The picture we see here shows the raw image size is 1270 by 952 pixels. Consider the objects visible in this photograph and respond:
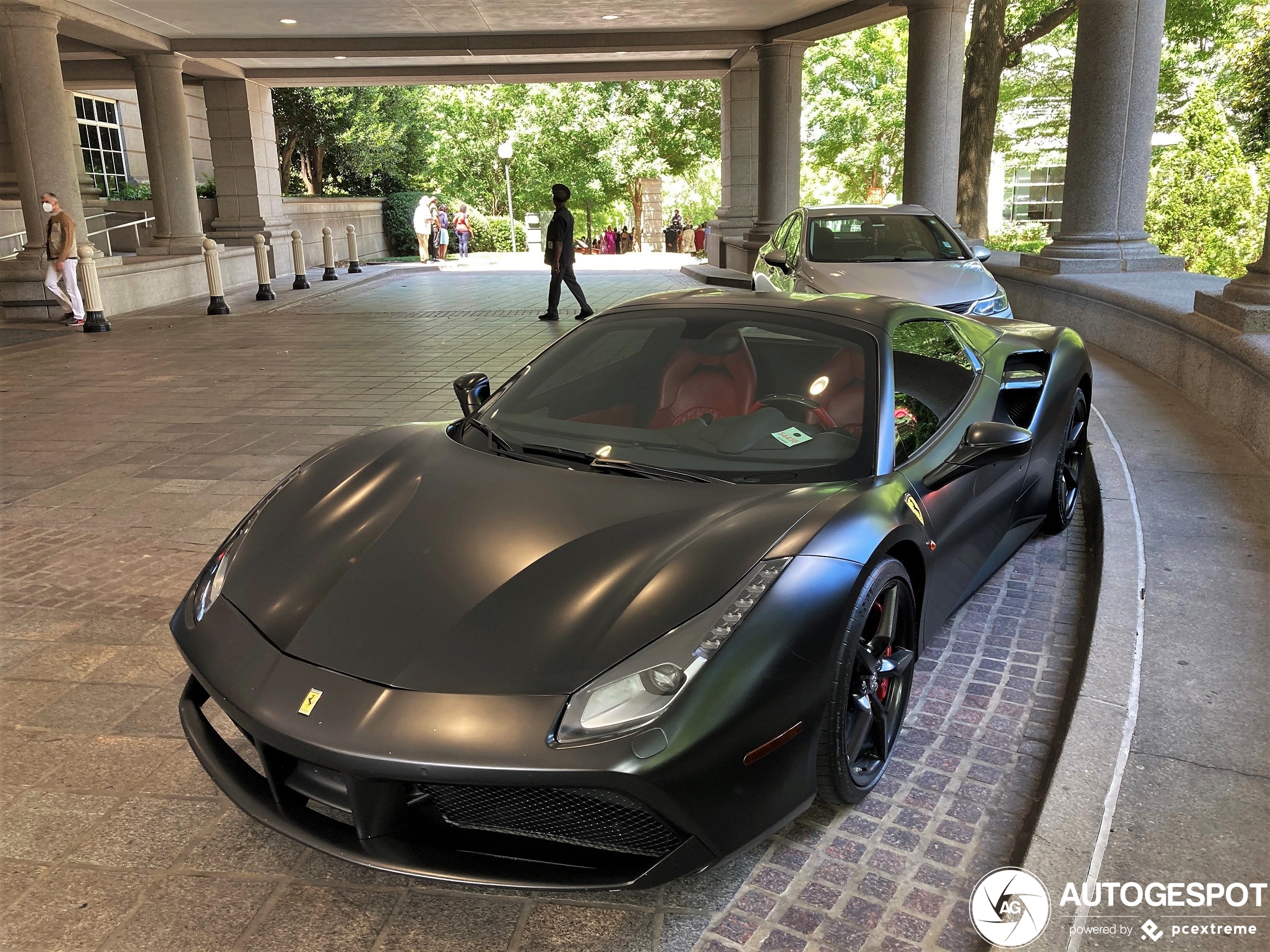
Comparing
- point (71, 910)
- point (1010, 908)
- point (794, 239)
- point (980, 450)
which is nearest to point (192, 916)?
point (71, 910)

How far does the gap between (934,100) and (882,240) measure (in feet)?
24.2

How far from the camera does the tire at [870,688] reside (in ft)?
8.69

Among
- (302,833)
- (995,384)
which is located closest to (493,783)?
(302,833)

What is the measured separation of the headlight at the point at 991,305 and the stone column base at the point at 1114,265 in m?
3.14

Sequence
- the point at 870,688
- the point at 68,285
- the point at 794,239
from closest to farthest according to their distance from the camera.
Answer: the point at 870,688, the point at 794,239, the point at 68,285

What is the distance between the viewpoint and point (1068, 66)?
29.8m

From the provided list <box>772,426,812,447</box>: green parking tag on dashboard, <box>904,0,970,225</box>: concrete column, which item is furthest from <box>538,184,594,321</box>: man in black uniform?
<box>772,426,812,447</box>: green parking tag on dashboard

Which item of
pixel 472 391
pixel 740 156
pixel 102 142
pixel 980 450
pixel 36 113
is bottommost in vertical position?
pixel 980 450

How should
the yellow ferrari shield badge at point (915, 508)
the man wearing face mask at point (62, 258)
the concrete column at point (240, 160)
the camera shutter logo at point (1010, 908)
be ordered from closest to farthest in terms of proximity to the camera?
the camera shutter logo at point (1010, 908) → the yellow ferrari shield badge at point (915, 508) → the man wearing face mask at point (62, 258) → the concrete column at point (240, 160)

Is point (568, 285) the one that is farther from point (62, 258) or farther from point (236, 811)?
point (236, 811)

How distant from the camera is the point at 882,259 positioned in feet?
31.0

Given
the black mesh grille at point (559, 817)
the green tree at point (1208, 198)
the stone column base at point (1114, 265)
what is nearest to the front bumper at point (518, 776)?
the black mesh grille at point (559, 817)

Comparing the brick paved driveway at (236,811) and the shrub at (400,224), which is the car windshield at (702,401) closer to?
the brick paved driveway at (236,811)

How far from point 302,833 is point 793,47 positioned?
20.6 m
